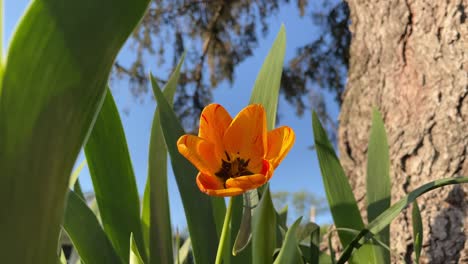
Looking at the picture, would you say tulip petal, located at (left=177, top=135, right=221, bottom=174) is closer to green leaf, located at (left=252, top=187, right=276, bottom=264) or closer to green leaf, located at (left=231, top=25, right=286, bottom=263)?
green leaf, located at (left=252, top=187, right=276, bottom=264)

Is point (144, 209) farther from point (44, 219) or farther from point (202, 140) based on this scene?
point (44, 219)

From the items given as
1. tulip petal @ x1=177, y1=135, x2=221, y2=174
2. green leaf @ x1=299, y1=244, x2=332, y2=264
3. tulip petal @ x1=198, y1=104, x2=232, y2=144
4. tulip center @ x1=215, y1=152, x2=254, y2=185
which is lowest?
green leaf @ x1=299, y1=244, x2=332, y2=264

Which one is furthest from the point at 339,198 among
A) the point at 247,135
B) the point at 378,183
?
the point at 247,135

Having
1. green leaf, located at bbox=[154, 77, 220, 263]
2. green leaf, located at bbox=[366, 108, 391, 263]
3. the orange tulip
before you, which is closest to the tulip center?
the orange tulip

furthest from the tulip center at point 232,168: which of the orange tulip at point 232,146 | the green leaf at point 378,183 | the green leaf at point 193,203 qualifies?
the green leaf at point 378,183

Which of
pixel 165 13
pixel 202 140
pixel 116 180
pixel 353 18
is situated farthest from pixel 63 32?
pixel 165 13

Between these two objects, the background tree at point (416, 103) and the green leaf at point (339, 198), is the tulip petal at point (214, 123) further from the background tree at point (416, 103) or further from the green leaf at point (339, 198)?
the background tree at point (416, 103)
